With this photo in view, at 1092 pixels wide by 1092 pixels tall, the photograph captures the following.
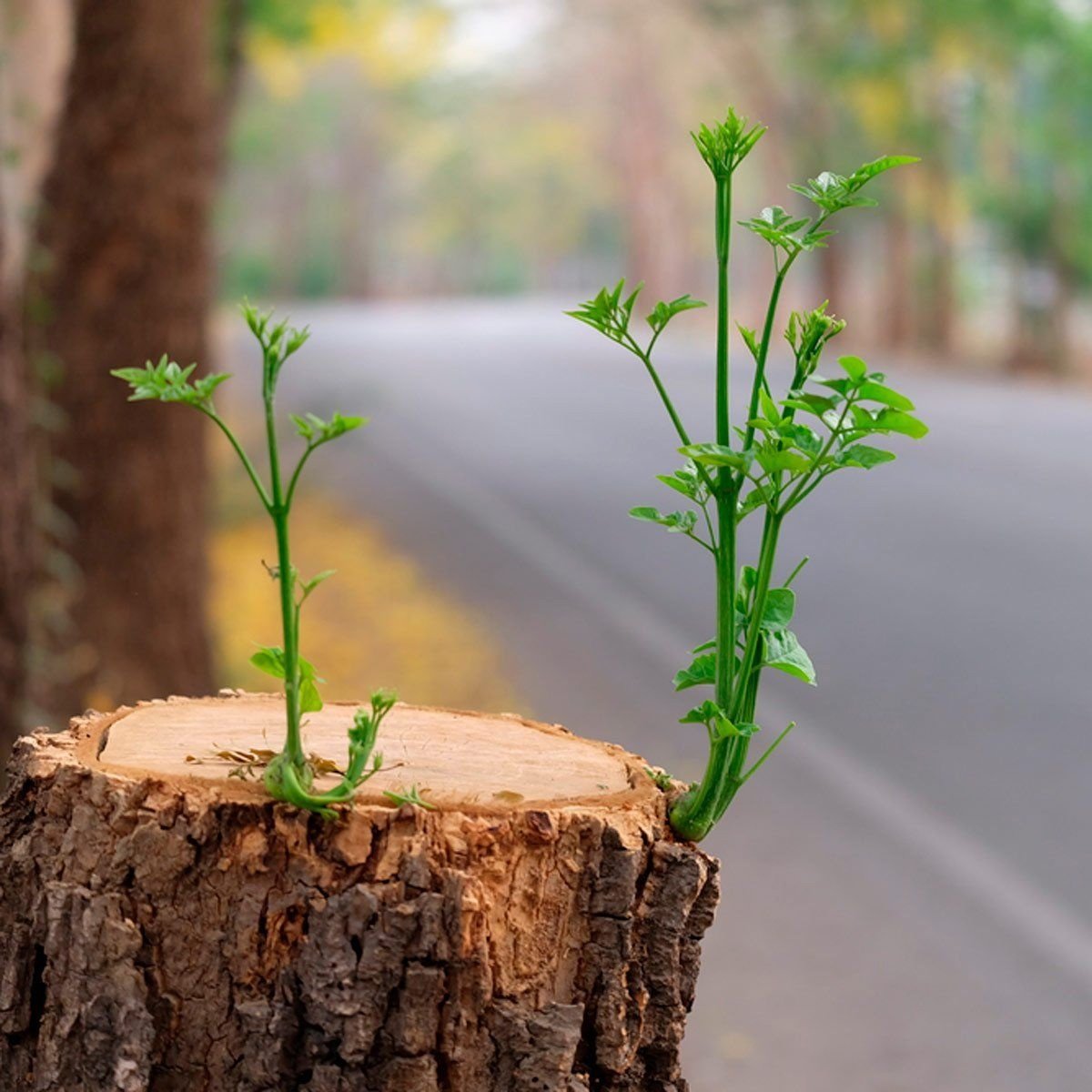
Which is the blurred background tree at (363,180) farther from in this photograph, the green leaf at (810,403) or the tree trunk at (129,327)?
A: the green leaf at (810,403)

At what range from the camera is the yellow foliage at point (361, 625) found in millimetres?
7207

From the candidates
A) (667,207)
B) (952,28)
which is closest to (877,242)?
(952,28)

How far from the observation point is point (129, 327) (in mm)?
5770

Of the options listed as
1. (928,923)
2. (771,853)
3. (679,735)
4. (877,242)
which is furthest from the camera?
(877,242)

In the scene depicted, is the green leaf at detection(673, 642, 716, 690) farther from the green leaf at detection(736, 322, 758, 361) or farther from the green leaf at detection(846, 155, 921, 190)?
the green leaf at detection(846, 155, 921, 190)

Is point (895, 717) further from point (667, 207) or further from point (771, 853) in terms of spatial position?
point (667, 207)

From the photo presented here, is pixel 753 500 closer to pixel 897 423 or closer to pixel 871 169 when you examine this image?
pixel 897 423

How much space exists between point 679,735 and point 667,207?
3721 cm

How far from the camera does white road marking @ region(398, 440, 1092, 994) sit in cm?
471

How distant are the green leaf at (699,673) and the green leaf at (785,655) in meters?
0.08

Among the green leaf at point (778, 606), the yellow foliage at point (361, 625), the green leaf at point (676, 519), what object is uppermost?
the green leaf at point (676, 519)

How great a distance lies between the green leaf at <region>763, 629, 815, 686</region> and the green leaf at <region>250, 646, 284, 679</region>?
0.47 metres

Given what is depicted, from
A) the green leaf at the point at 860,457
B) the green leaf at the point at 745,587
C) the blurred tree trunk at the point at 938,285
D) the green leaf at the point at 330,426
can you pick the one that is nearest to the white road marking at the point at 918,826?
the green leaf at the point at 745,587

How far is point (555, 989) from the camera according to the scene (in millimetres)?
1689
